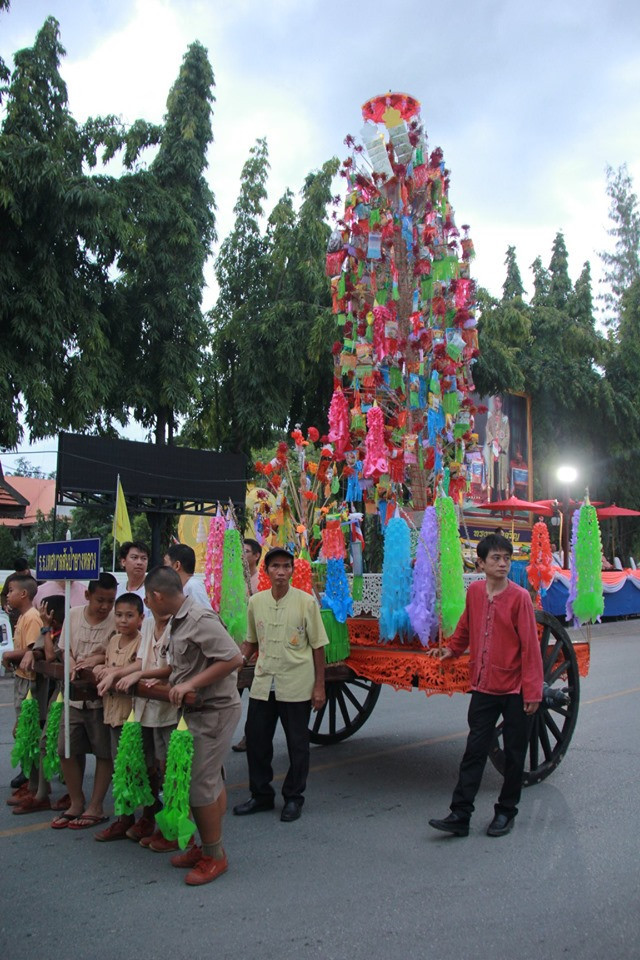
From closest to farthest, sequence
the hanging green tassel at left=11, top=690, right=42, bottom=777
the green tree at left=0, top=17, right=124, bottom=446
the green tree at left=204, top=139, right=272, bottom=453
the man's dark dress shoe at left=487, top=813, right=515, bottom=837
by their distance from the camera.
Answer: the man's dark dress shoe at left=487, top=813, right=515, bottom=837 → the hanging green tassel at left=11, top=690, right=42, bottom=777 → the green tree at left=0, top=17, right=124, bottom=446 → the green tree at left=204, top=139, right=272, bottom=453

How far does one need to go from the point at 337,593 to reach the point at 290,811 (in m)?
1.57

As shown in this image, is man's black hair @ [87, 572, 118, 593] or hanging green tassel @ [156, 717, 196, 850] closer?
hanging green tassel @ [156, 717, 196, 850]

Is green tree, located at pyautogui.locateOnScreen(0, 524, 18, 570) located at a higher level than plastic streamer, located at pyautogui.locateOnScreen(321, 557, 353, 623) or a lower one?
higher

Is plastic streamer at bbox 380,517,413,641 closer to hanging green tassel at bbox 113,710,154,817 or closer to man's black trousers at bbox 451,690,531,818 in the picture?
man's black trousers at bbox 451,690,531,818

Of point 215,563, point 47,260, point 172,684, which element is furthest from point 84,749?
point 47,260

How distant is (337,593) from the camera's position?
19.9ft

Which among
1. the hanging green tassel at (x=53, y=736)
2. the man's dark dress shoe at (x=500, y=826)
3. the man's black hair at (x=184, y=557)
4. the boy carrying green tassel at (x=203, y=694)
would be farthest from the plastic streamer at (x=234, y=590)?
the man's dark dress shoe at (x=500, y=826)

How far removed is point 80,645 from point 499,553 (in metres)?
2.56

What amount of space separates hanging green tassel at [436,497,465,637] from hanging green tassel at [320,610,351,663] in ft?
2.81

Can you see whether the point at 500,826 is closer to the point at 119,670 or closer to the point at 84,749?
the point at 119,670

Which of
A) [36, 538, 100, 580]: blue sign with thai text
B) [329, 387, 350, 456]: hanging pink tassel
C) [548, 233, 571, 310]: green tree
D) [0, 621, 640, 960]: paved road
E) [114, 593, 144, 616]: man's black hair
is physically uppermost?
[548, 233, 571, 310]: green tree

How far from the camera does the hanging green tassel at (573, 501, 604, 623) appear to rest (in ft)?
21.5

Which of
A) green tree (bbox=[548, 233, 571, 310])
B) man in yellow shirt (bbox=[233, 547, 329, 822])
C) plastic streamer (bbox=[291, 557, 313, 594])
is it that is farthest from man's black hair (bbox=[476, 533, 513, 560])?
green tree (bbox=[548, 233, 571, 310])

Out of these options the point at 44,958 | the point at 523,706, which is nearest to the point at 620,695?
the point at 523,706
